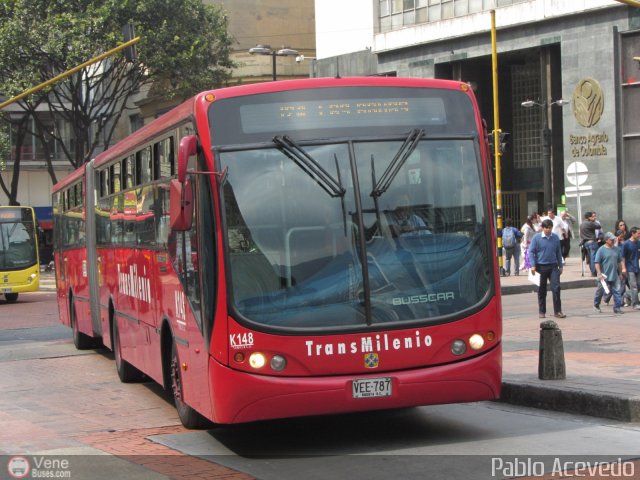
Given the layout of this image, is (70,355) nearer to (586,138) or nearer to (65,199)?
(65,199)

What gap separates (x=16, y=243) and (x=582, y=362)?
26.1 m

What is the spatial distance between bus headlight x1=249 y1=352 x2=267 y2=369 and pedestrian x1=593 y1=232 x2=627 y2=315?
12996 millimetres

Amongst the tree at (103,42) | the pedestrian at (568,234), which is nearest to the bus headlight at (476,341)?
the pedestrian at (568,234)

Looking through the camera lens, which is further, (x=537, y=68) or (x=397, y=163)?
(x=537, y=68)

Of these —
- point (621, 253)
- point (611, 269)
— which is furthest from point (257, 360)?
point (621, 253)

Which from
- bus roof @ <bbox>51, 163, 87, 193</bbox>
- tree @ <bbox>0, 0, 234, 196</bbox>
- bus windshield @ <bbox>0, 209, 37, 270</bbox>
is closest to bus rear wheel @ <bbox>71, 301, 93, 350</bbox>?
bus roof @ <bbox>51, 163, 87, 193</bbox>

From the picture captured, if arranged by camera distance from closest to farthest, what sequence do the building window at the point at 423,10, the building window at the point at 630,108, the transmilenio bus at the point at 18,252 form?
the transmilenio bus at the point at 18,252, the building window at the point at 630,108, the building window at the point at 423,10

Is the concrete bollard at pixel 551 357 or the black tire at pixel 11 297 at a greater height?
the concrete bollard at pixel 551 357

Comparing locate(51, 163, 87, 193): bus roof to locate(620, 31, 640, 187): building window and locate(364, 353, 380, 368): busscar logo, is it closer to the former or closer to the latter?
locate(364, 353, 380, 368): busscar logo

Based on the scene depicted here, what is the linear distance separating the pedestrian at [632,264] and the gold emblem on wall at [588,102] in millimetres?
18939

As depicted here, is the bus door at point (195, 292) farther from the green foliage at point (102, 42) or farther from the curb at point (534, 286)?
the green foliage at point (102, 42)

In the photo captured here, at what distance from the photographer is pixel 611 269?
802 inches

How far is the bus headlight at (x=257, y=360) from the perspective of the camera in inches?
340
